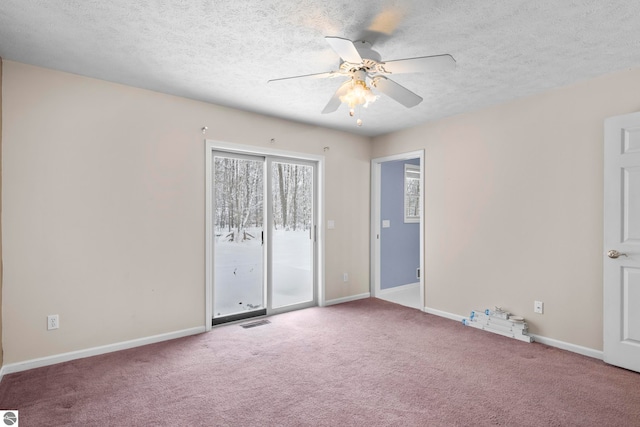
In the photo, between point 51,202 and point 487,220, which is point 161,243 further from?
point 487,220

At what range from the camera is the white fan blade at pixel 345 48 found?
1926 mm

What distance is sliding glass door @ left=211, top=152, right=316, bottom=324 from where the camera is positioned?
404 cm

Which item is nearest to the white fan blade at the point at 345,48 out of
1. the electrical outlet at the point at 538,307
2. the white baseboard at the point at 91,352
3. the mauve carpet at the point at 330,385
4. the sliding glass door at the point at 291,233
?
the mauve carpet at the point at 330,385

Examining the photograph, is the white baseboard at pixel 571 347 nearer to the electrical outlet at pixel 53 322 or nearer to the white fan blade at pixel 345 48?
the white fan blade at pixel 345 48

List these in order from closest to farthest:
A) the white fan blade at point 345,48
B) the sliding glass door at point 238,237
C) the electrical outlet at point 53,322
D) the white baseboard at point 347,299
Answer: the white fan blade at point 345,48 → the electrical outlet at point 53,322 → the sliding glass door at point 238,237 → the white baseboard at point 347,299

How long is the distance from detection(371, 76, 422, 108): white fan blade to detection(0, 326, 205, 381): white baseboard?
306 cm

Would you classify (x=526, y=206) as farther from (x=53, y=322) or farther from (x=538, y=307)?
(x=53, y=322)

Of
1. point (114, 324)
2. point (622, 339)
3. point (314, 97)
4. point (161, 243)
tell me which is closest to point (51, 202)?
point (161, 243)

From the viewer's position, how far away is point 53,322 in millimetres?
2918

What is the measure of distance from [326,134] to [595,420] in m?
4.01

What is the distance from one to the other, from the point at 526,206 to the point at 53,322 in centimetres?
460

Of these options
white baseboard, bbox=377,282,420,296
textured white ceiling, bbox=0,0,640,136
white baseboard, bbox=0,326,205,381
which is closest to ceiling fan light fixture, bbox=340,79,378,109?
textured white ceiling, bbox=0,0,640,136

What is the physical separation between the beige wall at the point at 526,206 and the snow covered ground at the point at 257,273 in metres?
1.71

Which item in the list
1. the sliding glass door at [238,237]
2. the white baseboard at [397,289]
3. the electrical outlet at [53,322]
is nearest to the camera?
the electrical outlet at [53,322]
